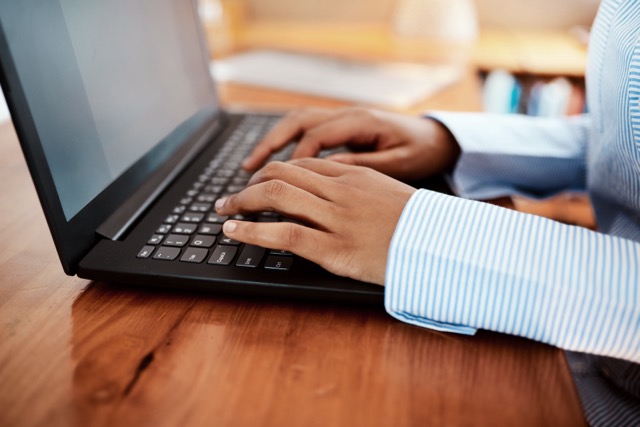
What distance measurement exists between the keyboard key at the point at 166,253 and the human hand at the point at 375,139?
0.19 m

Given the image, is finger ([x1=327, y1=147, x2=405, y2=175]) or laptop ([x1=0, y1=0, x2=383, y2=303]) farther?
finger ([x1=327, y1=147, x2=405, y2=175])

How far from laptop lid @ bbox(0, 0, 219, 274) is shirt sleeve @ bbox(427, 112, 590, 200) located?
36 cm

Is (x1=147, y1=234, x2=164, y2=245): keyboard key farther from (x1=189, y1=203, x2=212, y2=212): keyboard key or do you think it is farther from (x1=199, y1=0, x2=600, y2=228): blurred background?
(x1=199, y1=0, x2=600, y2=228): blurred background

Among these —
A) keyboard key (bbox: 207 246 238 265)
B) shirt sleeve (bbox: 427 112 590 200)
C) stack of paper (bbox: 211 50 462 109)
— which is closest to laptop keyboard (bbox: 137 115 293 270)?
keyboard key (bbox: 207 246 238 265)

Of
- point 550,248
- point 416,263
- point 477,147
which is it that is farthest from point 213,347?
point 477,147

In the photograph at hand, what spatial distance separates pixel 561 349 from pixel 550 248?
78 millimetres

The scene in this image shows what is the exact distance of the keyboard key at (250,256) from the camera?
0.40 metres

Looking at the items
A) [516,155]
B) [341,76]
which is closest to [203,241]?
[516,155]

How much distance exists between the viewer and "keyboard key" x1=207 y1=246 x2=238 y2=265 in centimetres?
41

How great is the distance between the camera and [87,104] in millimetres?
443

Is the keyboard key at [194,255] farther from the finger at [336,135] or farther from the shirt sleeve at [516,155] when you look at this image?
the shirt sleeve at [516,155]

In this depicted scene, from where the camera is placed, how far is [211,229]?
45 cm

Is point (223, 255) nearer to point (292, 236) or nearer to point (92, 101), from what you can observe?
point (292, 236)

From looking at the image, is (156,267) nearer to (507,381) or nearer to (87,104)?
(87,104)
